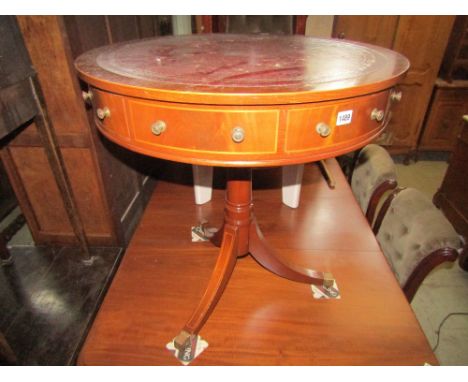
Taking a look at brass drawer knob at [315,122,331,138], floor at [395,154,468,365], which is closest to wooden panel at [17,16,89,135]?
brass drawer knob at [315,122,331,138]

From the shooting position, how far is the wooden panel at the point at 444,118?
2782 millimetres

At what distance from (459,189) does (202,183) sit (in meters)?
1.76

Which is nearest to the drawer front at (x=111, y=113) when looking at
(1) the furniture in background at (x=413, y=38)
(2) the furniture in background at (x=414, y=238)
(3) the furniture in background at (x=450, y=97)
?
(2) the furniture in background at (x=414, y=238)

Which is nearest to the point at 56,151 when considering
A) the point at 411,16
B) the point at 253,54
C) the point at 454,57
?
the point at 253,54

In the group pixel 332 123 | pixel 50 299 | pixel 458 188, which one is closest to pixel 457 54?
pixel 458 188

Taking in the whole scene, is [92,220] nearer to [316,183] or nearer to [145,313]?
[145,313]

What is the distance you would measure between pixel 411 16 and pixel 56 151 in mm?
2682

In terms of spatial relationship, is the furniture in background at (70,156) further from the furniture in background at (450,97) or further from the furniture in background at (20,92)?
the furniture in background at (450,97)

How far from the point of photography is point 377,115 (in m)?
0.66

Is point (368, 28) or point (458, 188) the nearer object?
point (458, 188)

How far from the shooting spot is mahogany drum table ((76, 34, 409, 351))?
1.82 ft

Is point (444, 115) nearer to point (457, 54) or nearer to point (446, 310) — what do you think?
point (457, 54)

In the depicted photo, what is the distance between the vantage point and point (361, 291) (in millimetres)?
964

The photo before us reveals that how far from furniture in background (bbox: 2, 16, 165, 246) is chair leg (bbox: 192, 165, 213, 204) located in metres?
0.38
